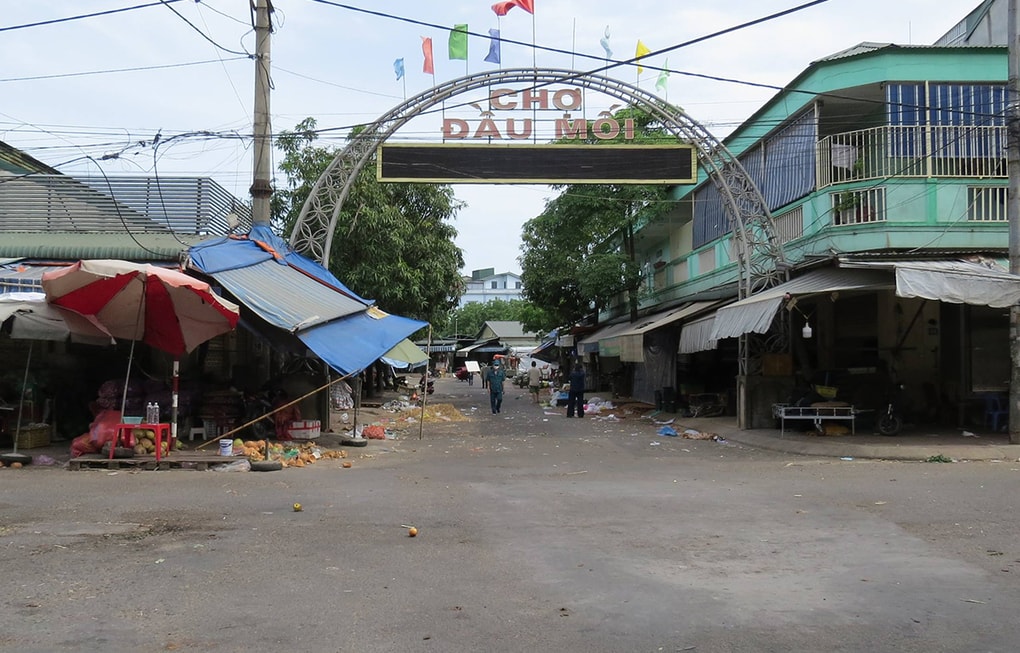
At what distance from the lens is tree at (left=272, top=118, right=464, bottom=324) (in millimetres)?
25266

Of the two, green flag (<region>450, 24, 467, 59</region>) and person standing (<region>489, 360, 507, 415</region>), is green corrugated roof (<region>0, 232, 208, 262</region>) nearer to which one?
green flag (<region>450, 24, 467, 59</region>)

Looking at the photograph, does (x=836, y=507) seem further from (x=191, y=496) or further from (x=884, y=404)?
(x=884, y=404)

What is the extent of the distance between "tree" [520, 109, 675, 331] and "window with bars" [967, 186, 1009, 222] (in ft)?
28.3

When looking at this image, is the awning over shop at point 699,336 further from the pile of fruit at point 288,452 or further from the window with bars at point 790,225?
the pile of fruit at point 288,452

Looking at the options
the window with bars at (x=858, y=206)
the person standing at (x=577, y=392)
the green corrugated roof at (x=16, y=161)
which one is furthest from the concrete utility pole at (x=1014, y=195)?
the green corrugated roof at (x=16, y=161)

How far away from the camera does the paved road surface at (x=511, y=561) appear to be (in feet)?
16.6

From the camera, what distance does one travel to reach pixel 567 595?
230 inches

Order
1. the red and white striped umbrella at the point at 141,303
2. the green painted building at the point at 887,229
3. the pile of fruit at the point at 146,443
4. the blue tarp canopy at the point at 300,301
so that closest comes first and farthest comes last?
the red and white striped umbrella at the point at 141,303 → the pile of fruit at the point at 146,443 → the blue tarp canopy at the point at 300,301 → the green painted building at the point at 887,229

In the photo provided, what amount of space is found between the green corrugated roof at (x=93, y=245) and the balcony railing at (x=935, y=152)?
14.5 m

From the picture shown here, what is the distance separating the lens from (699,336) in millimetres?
19781

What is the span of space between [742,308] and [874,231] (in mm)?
3509

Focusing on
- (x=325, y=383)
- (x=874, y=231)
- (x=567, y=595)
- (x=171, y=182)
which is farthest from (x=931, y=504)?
(x=171, y=182)

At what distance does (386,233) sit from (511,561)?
20.0 meters

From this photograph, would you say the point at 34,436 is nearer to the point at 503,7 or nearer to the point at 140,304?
the point at 140,304
